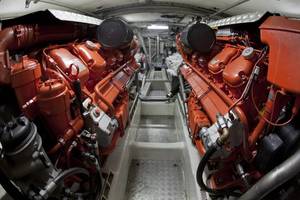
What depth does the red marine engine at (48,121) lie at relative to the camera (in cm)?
116

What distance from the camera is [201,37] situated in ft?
9.98

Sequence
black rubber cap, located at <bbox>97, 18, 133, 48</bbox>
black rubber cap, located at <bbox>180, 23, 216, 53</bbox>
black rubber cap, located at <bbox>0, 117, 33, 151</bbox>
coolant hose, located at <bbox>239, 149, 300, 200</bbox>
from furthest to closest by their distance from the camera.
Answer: black rubber cap, located at <bbox>180, 23, 216, 53</bbox> → black rubber cap, located at <bbox>97, 18, 133, 48</bbox> → black rubber cap, located at <bbox>0, 117, 33, 151</bbox> → coolant hose, located at <bbox>239, 149, 300, 200</bbox>

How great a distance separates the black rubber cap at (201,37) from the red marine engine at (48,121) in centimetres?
149

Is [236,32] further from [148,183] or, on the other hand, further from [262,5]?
[148,183]

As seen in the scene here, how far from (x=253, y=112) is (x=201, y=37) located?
164cm

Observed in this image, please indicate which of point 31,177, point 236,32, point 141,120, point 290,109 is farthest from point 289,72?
point 141,120

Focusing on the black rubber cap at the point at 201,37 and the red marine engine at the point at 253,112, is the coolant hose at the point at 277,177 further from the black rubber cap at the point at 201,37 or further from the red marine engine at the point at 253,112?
the black rubber cap at the point at 201,37

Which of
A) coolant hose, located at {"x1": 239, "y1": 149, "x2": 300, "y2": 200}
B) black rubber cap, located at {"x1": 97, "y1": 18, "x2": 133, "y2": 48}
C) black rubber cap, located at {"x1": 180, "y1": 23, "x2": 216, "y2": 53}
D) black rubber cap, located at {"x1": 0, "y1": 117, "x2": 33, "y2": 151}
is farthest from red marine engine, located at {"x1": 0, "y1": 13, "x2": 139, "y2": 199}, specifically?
black rubber cap, located at {"x1": 180, "y1": 23, "x2": 216, "y2": 53}

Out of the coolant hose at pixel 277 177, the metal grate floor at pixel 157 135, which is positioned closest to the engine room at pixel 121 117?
the coolant hose at pixel 277 177

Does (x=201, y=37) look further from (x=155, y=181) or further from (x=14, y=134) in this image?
(x=14, y=134)

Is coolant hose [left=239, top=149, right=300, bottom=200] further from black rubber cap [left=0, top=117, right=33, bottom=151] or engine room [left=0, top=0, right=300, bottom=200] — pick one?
black rubber cap [left=0, top=117, right=33, bottom=151]

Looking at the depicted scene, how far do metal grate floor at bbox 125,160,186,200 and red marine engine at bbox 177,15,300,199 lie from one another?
0.71m

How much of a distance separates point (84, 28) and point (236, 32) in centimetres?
179

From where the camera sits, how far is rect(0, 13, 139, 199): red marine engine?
3.80 ft
